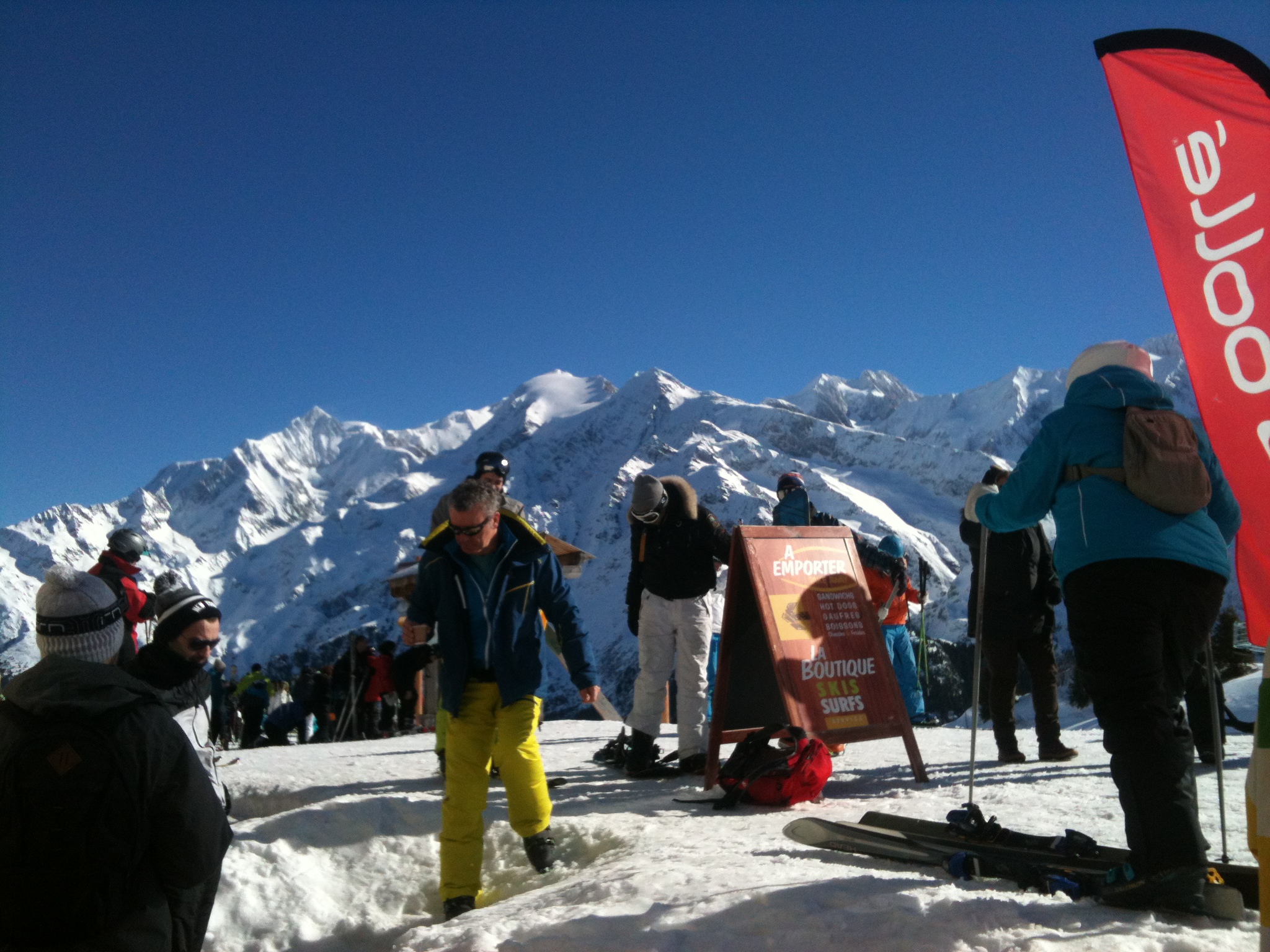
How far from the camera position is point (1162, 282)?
10.6 ft

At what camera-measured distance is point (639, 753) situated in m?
5.78

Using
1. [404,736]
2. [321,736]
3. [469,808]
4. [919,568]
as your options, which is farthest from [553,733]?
[321,736]

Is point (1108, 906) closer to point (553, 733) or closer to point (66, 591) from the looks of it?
point (66, 591)

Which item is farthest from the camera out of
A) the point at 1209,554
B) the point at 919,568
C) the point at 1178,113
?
the point at 919,568

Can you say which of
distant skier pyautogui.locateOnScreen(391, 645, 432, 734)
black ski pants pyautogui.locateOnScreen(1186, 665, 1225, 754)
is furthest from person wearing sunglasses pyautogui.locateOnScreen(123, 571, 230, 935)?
black ski pants pyautogui.locateOnScreen(1186, 665, 1225, 754)

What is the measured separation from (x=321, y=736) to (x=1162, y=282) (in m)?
15.4

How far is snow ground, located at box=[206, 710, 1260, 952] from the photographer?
2.29m

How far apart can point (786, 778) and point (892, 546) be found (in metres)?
3.76

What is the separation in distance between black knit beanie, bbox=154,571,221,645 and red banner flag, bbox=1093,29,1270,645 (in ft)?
11.2

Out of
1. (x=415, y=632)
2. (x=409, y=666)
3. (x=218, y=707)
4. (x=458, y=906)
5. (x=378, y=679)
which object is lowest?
(x=458, y=906)

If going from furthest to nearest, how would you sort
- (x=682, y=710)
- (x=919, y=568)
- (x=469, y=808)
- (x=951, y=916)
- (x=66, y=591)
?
(x=919, y=568)
(x=682, y=710)
(x=469, y=808)
(x=951, y=916)
(x=66, y=591)

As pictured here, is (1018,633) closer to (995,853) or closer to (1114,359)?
(995,853)

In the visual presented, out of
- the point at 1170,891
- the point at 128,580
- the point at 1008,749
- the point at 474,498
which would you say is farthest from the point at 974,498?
the point at 128,580

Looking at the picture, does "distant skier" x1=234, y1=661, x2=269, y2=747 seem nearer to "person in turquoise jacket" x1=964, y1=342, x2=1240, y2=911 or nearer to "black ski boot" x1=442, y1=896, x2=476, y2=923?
"black ski boot" x1=442, y1=896, x2=476, y2=923
